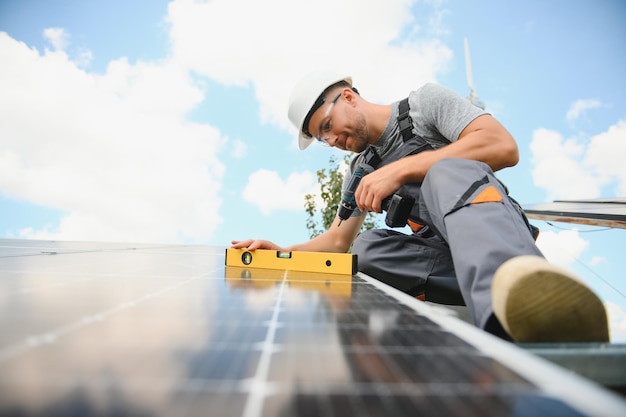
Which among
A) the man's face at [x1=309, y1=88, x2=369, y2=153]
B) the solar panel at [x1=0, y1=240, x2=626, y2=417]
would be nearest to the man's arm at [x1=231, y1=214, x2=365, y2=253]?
the man's face at [x1=309, y1=88, x2=369, y2=153]

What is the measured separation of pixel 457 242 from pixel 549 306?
1.65 feet

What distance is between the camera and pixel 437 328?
0.87 metres

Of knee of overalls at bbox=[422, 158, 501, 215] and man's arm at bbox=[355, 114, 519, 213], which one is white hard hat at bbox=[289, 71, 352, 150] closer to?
man's arm at bbox=[355, 114, 519, 213]

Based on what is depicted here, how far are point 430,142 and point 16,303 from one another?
215 centimetres

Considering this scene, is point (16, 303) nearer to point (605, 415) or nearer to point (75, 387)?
point (75, 387)

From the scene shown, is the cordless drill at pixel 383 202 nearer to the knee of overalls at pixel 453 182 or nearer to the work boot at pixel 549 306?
the knee of overalls at pixel 453 182

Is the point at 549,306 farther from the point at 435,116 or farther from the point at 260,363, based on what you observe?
the point at 435,116

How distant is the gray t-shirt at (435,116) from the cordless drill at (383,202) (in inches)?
6.6

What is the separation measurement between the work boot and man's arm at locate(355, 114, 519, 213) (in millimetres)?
1028

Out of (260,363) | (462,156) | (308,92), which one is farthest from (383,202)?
(260,363)

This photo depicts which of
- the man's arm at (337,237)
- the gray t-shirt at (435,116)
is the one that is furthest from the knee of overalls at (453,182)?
the man's arm at (337,237)

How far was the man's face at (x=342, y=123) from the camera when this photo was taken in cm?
264

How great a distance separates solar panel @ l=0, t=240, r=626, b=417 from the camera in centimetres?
49

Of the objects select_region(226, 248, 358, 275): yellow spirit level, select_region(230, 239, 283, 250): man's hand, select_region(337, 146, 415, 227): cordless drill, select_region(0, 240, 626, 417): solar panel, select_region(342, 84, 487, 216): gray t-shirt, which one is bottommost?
select_region(0, 240, 626, 417): solar panel
